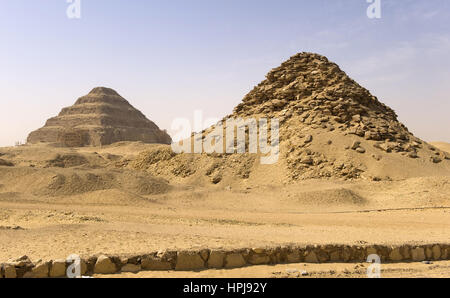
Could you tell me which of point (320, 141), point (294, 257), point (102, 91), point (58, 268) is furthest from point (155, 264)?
point (102, 91)

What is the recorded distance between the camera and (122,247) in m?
6.66

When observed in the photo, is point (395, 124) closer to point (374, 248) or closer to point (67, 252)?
point (374, 248)

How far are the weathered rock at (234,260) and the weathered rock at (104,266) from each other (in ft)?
5.35

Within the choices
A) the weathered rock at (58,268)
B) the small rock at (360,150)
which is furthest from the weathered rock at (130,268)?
the small rock at (360,150)

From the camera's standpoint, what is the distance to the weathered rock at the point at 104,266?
5.49m

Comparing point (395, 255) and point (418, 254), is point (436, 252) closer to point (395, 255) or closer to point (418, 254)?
point (418, 254)

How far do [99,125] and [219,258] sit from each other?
69954mm

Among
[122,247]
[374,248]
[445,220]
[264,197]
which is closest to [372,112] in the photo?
[264,197]

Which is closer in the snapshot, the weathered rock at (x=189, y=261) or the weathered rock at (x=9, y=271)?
the weathered rock at (x=9, y=271)

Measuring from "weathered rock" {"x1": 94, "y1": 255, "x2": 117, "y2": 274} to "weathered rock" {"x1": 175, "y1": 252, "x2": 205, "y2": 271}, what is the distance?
35.6 inches

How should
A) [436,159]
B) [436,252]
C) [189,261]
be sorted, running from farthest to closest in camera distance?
[436,159] → [436,252] → [189,261]

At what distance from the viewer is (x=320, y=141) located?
23.2 m

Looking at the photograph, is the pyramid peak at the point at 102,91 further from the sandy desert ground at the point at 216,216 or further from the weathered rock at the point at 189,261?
the weathered rock at the point at 189,261
